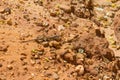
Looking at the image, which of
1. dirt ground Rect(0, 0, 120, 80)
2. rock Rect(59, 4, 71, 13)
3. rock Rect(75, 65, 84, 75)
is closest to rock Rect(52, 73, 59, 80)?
dirt ground Rect(0, 0, 120, 80)

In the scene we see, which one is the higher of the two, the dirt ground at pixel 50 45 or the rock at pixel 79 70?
the dirt ground at pixel 50 45

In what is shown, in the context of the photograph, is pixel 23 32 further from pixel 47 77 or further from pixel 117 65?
pixel 117 65

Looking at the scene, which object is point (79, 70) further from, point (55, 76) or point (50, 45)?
point (50, 45)

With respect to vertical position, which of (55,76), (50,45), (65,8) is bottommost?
(55,76)

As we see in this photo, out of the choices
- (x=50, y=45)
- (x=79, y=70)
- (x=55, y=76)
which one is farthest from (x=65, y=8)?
(x=55, y=76)

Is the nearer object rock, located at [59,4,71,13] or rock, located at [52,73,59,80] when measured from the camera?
rock, located at [52,73,59,80]

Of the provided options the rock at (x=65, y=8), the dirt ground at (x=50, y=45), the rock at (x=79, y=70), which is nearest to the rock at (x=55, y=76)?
the dirt ground at (x=50, y=45)

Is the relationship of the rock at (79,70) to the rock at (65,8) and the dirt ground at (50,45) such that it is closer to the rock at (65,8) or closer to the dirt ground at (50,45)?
the dirt ground at (50,45)

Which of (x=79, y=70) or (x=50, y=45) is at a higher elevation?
(x=50, y=45)

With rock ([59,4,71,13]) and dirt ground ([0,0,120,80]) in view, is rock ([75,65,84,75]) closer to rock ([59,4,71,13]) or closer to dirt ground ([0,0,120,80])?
dirt ground ([0,0,120,80])
